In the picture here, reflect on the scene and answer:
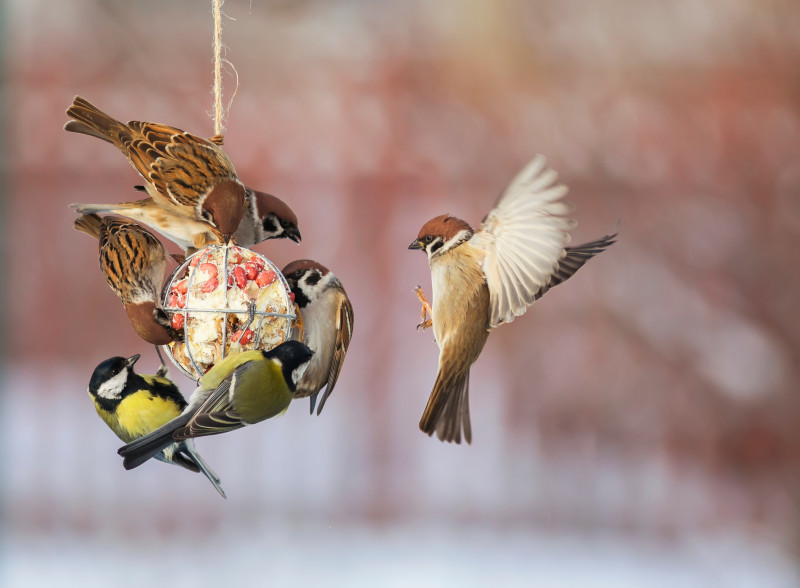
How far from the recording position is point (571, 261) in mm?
1118

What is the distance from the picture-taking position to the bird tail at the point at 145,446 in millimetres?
1004

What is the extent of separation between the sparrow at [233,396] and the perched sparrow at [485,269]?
0.20 m

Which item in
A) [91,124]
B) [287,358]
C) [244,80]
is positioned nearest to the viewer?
[287,358]

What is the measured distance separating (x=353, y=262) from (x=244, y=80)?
30.8 inches

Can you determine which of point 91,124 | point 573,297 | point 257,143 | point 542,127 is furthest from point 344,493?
point 91,124

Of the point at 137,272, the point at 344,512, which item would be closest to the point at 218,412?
the point at 137,272

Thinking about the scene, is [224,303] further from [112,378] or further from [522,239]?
[522,239]

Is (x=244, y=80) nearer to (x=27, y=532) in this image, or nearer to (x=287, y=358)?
(x=27, y=532)

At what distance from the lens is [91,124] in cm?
125

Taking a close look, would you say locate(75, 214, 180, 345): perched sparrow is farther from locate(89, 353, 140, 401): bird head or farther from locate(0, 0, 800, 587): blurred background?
locate(0, 0, 800, 587): blurred background

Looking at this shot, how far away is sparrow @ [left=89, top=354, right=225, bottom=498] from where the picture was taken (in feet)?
3.81

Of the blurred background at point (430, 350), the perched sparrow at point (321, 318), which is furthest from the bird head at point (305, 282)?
the blurred background at point (430, 350)

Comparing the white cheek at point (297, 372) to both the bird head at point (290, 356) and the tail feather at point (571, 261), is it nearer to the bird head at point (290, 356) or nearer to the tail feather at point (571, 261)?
the bird head at point (290, 356)

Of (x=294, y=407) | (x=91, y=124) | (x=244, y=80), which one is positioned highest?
(x=244, y=80)
